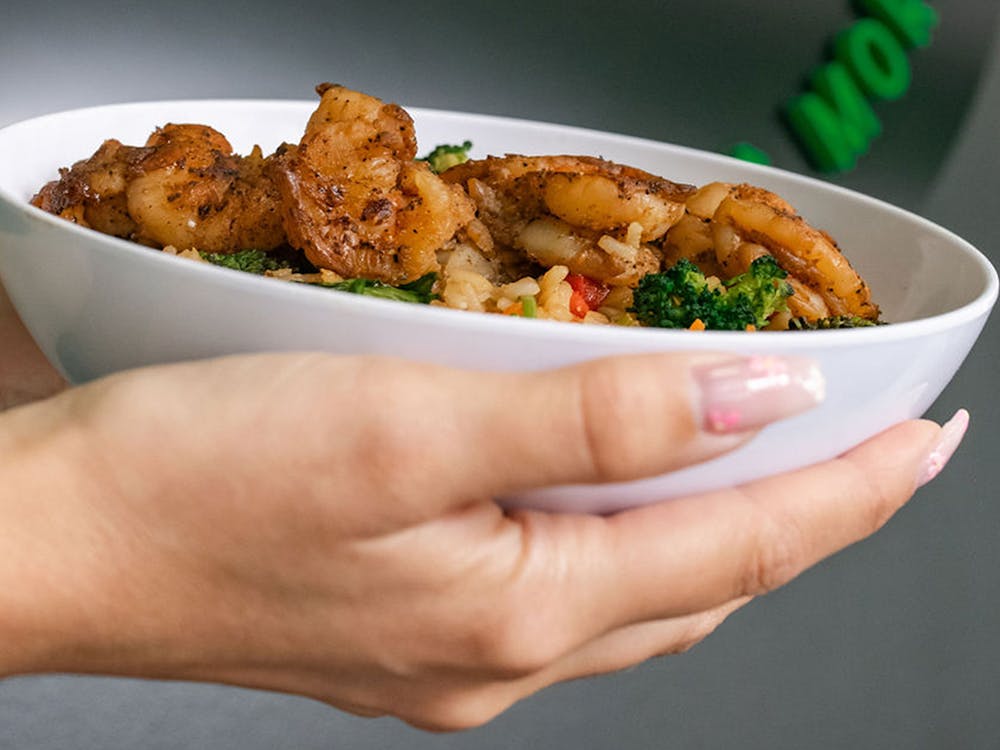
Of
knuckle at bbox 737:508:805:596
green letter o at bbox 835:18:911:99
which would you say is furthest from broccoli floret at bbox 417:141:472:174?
green letter o at bbox 835:18:911:99

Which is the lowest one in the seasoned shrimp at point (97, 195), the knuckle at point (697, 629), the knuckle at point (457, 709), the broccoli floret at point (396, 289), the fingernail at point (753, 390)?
the knuckle at point (697, 629)

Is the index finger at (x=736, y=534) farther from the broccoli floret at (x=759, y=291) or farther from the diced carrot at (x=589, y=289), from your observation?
the diced carrot at (x=589, y=289)

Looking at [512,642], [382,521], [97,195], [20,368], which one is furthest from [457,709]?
[20,368]

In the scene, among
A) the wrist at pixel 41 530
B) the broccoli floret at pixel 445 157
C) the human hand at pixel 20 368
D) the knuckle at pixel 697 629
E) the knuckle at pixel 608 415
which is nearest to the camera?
the knuckle at pixel 608 415

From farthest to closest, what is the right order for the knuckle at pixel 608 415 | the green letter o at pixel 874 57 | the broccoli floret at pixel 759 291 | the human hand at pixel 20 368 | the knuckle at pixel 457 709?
the green letter o at pixel 874 57
the human hand at pixel 20 368
the broccoli floret at pixel 759 291
the knuckle at pixel 457 709
the knuckle at pixel 608 415

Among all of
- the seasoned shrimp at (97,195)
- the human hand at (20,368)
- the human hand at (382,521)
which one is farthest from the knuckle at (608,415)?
the human hand at (20,368)

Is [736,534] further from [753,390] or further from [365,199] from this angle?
[365,199]

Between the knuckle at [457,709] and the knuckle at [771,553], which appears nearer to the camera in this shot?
the knuckle at [771,553]

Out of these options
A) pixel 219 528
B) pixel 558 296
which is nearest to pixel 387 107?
pixel 558 296
